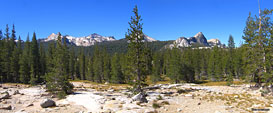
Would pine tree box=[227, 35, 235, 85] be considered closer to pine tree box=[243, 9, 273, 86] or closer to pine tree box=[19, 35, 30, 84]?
pine tree box=[243, 9, 273, 86]

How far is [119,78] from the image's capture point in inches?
2768

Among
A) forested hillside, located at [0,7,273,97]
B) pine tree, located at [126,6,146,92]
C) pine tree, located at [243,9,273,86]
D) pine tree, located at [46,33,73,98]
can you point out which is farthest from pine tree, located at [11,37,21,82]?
pine tree, located at [243,9,273,86]

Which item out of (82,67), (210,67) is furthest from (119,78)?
(210,67)

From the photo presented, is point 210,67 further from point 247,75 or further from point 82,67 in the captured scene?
point 82,67

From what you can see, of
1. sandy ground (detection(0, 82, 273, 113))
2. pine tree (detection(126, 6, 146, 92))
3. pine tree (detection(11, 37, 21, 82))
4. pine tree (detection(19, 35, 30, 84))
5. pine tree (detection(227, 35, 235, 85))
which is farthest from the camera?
pine tree (detection(11, 37, 21, 82))

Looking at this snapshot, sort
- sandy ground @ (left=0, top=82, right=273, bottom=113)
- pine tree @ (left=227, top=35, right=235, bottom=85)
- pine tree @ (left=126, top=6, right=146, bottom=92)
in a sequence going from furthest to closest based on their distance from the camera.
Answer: pine tree @ (left=227, top=35, right=235, bottom=85) < pine tree @ (left=126, top=6, right=146, bottom=92) < sandy ground @ (left=0, top=82, right=273, bottom=113)

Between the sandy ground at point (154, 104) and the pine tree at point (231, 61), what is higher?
the pine tree at point (231, 61)

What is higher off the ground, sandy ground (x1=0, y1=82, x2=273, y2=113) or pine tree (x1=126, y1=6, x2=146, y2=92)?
Result: pine tree (x1=126, y1=6, x2=146, y2=92)

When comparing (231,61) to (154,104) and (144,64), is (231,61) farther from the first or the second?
(154,104)

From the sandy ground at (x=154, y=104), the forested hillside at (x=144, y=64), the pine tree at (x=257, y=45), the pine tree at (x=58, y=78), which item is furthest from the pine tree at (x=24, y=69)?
the pine tree at (x=257, y=45)

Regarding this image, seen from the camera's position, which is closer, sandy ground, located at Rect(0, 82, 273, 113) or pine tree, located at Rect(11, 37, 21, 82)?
sandy ground, located at Rect(0, 82, 273, 113)

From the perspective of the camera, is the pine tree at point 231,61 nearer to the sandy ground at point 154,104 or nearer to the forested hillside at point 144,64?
the forested hillside at point 144,64

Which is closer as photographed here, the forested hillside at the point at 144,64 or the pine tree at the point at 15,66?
the forested hillside at the point at 144,64

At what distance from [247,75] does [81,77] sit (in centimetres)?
8561
